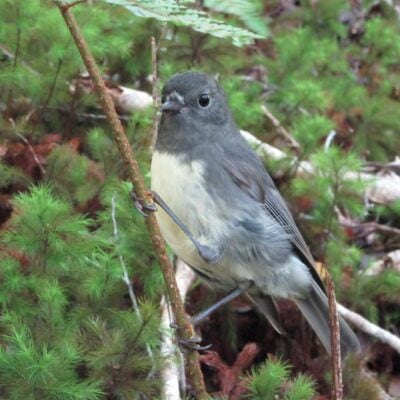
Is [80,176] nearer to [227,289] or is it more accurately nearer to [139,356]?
[227,289]

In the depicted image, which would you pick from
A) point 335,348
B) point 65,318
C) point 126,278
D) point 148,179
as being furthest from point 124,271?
point 335,348

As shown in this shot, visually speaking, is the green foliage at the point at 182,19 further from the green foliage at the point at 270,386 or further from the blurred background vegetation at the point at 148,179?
the green foliage at the point at 270,386

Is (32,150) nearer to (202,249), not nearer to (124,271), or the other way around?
(124,271)

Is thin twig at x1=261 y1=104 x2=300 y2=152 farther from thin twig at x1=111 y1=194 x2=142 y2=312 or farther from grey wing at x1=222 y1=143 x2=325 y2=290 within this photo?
thin twig at x1=111 y1=194 x2=142 y2=312

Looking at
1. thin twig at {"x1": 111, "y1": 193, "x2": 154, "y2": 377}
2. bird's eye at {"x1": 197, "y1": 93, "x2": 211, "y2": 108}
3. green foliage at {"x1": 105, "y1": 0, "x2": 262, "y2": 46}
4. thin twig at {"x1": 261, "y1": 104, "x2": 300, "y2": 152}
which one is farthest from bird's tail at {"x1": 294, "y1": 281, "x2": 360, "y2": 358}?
green foliage at {"x1": 105, "y1": 0, "x2": 262, "y2": 46}

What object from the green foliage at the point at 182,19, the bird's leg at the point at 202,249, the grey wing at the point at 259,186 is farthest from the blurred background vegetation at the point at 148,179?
the grey wing at the point at 259,186
